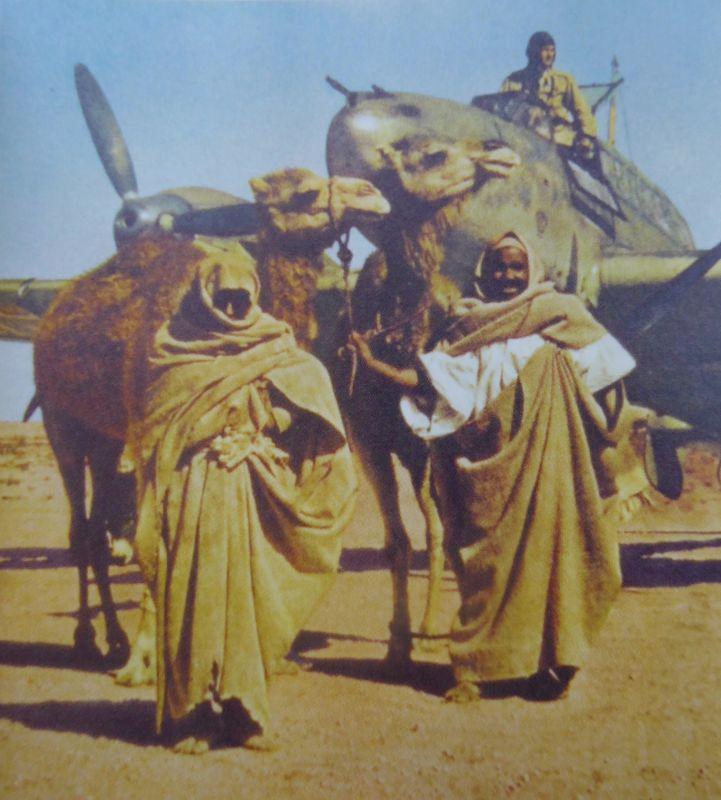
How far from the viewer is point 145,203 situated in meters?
7.64

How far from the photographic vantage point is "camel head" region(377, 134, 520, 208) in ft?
17.7

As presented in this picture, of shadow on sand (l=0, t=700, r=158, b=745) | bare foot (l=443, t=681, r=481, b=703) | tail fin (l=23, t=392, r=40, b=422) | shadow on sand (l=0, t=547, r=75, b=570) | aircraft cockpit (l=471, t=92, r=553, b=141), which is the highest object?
aircraft cockpit (l=471, t=92, r=553, b=141)

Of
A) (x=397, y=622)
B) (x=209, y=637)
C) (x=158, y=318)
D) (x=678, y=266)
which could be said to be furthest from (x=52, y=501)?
(x=678, y=266)

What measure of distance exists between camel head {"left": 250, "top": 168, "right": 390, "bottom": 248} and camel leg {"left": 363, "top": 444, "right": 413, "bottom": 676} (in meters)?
1.25

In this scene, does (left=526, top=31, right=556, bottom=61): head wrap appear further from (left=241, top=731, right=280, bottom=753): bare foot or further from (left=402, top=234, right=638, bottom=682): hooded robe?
(left=241, top=731, right=280, bottom=753): bare foot

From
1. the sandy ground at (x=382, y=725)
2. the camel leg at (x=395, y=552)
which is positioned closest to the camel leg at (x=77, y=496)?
the sandy ground at (x=382, y=725)

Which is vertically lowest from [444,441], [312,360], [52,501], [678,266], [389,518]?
[52,501]

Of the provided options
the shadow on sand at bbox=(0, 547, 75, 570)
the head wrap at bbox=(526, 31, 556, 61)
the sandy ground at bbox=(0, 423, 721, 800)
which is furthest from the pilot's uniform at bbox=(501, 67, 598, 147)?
the shadow on sand at bbox=(0, 547, 75, 570)

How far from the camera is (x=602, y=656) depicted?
16.3 feet

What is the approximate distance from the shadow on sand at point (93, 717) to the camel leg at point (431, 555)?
59.3 inches

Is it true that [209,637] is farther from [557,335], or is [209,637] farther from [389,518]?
[557,335]

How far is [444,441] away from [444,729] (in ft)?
4.35

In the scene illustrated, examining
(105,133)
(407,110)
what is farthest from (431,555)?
(105,133)

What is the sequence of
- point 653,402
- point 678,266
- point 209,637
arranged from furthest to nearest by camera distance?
point 678,266
point 653,402
point 209,637
